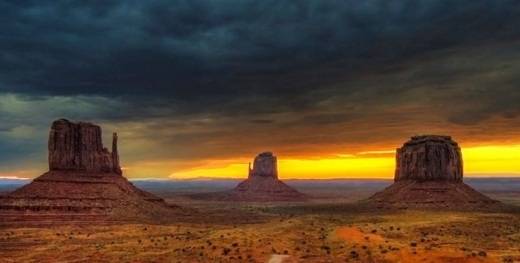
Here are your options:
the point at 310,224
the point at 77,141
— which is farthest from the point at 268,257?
the point at 77,141

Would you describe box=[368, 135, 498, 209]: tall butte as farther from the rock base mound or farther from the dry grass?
the dry grass

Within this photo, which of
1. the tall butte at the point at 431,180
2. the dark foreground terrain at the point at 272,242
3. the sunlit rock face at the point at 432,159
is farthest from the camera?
the sunlit rock face at the point at 432,159

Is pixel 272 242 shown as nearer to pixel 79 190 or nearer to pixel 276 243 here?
pixel 276 243

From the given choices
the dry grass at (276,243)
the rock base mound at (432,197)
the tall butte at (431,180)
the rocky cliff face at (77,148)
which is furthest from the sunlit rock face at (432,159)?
the rocky cliff face at (77,148)

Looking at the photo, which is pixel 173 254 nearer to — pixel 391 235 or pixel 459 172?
pixel 391 235

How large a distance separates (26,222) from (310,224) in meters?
48.2

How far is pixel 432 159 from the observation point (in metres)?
132

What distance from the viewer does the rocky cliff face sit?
349 ft

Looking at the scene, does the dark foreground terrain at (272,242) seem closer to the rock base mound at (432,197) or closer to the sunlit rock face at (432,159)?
the rock base mound at (432,197)

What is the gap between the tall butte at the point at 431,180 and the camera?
126 metres

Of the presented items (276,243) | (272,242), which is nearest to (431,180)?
(272,242)

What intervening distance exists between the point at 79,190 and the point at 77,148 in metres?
9.77

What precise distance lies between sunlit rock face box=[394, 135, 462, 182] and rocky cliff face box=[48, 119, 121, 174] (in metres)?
73.7

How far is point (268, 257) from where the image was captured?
54094 millimetres
